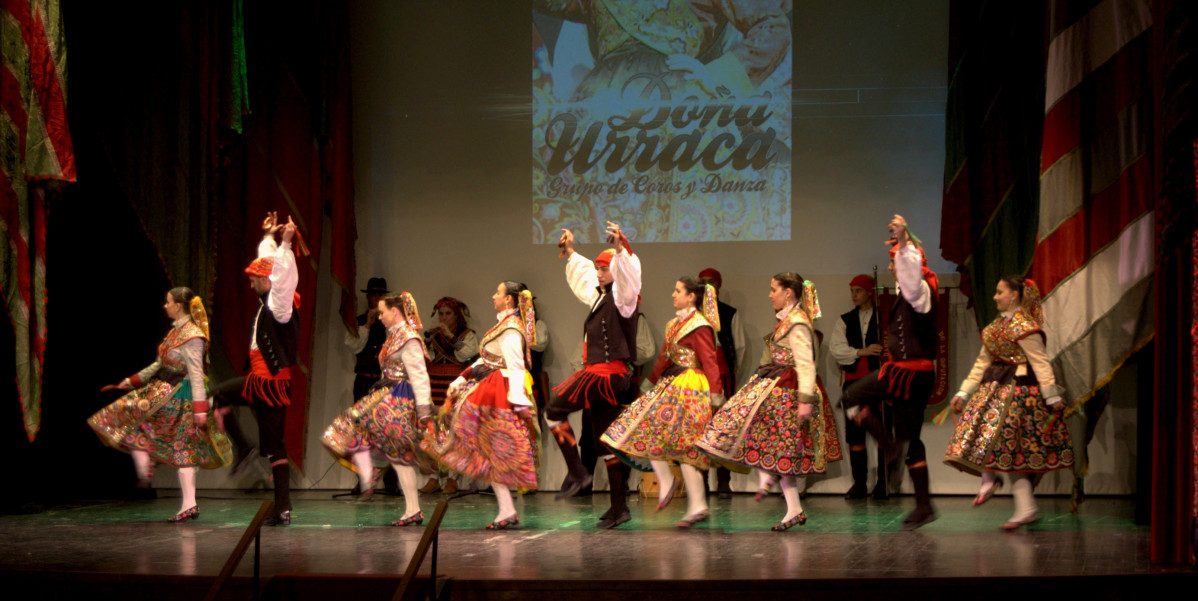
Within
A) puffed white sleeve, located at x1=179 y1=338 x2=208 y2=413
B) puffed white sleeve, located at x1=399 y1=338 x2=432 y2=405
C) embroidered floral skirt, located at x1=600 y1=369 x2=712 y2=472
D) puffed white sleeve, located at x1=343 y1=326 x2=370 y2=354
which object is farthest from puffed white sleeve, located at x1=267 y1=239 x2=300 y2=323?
puffed white sleeve, located at x1=343 y1=326 x2=370 y2=354

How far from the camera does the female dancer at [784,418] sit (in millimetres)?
5215

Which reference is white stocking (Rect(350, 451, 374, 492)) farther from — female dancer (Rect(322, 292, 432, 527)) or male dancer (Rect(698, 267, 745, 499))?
male dancer (Rect(698, 267, 745, 499))

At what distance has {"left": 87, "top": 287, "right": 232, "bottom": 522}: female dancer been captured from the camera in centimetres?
584

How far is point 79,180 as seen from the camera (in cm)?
693

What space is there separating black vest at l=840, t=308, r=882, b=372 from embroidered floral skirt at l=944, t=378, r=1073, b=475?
1.88 metres

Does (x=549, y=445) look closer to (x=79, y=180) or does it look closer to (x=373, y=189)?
(x=373, y=189)

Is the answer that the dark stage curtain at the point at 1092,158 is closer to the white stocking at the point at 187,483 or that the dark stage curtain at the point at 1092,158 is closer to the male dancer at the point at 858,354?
the male dancer at the point at 858,354

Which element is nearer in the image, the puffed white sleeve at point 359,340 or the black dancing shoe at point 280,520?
the black dancing shoe at point 280,520

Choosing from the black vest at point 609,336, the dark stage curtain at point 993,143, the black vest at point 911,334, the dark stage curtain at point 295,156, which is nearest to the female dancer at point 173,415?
the dark stage curtain at point 295,156

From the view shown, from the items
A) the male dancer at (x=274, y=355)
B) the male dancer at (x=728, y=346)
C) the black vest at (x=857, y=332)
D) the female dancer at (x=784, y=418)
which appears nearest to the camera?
the female dancer at (x=784, y=418)

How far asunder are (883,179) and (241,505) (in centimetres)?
504

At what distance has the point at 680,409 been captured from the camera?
5.33 meters

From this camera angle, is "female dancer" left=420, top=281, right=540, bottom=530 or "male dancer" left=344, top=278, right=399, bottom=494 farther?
"male dancer" left=344, top=278, right=399, bottom=494

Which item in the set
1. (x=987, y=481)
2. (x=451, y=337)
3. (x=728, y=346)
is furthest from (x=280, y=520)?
(x=987, y=481)
